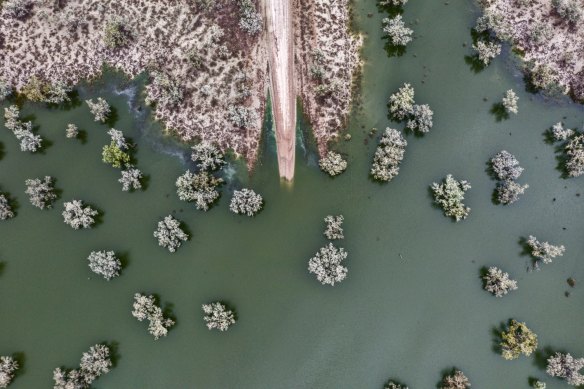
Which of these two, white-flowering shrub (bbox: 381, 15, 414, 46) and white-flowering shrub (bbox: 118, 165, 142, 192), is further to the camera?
white-flowering shrub (bbox: 381, 15, 414, 46)

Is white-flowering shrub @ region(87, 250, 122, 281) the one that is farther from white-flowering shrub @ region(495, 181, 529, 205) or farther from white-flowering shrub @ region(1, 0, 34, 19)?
white-flowering shrub @ region(495, 181, 529, 205)

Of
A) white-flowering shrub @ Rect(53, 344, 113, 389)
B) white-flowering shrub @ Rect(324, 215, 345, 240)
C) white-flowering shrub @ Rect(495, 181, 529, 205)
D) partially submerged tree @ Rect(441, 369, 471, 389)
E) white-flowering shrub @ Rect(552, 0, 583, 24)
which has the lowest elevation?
white-flowering shrub @ Rect(53, 344, 113, 389)

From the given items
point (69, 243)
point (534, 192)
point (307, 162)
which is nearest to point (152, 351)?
point (69, 243)

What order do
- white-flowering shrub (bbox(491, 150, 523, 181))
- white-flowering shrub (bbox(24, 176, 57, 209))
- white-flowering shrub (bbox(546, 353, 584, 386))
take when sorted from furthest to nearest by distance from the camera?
white-flowering shrub (bbox(491, 150, 523, 181)) < white-flowering shrub (bbox(24, 176, 57, 209)) < white-flowering shrub (bbox(546, 353, 584, 386))

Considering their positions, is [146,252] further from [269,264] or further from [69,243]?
[269,264]

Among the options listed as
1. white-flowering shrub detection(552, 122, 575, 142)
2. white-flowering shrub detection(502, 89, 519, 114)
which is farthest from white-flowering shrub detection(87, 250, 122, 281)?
white-flowering shrub detection(552, 122, 575, 142)

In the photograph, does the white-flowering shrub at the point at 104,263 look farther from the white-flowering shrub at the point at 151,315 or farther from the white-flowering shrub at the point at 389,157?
the white-flowering shrub at the point at 389,157
